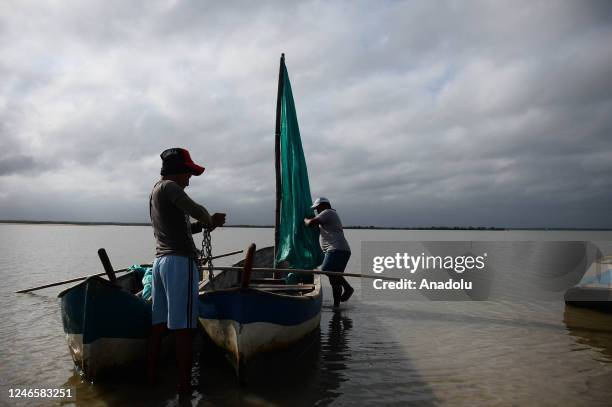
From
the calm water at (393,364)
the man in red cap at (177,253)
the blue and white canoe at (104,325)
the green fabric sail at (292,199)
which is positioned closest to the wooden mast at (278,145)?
the green fabric sail at (292,199)

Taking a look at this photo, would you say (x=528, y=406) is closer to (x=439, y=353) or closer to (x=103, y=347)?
(x=439, y=353)

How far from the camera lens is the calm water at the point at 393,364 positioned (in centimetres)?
545

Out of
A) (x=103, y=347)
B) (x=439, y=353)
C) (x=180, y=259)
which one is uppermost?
(x=180, y=259)

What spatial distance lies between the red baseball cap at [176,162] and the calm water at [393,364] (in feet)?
9.28

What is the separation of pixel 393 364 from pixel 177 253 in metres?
3.98

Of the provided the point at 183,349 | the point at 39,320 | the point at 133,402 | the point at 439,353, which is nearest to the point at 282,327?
the point at 183,349

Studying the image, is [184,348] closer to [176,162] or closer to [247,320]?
[247,320]

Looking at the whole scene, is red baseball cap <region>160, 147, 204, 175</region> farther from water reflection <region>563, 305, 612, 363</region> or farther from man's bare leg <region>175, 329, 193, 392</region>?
water reflection <region>563, 305, 612, 363</region>

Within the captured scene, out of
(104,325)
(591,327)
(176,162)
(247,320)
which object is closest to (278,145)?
(176,162)

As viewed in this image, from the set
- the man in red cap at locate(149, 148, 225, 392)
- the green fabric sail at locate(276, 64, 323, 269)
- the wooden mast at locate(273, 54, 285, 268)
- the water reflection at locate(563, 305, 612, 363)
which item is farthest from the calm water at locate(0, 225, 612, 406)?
the wooden mast at locate(273, 54, 285, 268)

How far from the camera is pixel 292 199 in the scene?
10070mm

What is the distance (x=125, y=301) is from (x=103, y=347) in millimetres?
679

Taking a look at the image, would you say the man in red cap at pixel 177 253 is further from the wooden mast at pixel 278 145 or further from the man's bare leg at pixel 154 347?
the wooden mast at pixel 278 145

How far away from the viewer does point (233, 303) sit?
17.9ft
